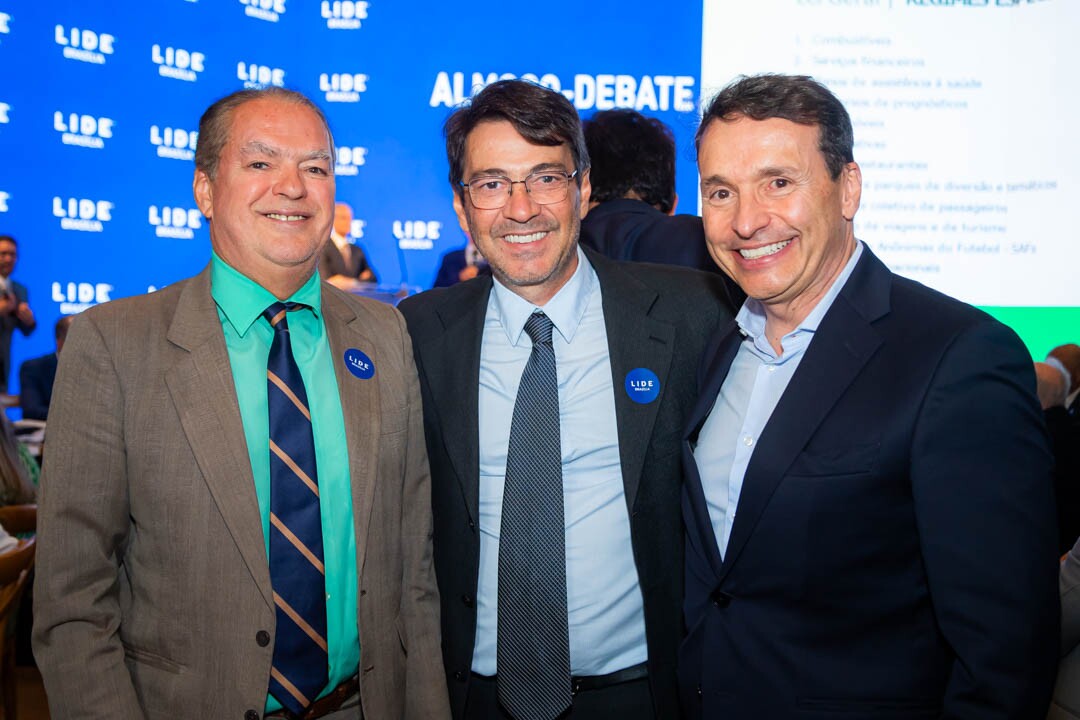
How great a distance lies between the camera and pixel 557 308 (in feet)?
7.30

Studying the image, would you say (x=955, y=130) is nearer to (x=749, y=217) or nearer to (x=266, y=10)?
(x=749, y=217)

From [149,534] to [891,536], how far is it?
142 centimetres

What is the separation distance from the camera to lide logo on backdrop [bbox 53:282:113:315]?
7.64 meters

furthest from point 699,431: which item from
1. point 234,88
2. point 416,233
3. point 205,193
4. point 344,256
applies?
point 234,88

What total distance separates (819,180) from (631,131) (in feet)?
5.30

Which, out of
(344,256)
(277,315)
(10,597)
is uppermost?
→ (344,256)

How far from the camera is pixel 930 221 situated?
6445 millimetres

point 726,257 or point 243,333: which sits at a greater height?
point 726,257

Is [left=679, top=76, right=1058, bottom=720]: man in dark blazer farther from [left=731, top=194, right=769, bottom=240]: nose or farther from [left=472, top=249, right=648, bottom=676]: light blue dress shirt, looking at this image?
[left=472, top=249, right=648, bottom=676]: light blue dress shirt

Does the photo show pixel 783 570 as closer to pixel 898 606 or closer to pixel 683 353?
pixel 898 606

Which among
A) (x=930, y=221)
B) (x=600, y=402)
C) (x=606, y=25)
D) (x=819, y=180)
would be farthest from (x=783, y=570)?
(x=606, y=25)

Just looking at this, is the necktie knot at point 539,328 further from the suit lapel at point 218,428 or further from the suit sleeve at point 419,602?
the suit lapel at point 218,428

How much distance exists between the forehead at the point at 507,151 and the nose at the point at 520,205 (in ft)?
0.18

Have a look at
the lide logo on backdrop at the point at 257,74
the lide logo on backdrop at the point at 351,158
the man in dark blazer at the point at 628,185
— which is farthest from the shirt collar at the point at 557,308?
the lide logo on backdrop at the point at 257,74
